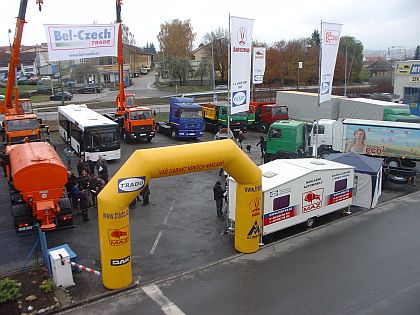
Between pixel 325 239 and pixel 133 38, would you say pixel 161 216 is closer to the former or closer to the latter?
pixel 325 239

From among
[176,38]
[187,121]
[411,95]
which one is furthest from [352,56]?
[187,121]

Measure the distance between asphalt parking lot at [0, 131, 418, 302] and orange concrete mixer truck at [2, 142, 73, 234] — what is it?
54 centimetres

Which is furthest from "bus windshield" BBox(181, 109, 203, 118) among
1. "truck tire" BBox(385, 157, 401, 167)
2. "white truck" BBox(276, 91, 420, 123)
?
"truck tire" BBox(385, 157, 401, 167)

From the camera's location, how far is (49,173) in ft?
48.5

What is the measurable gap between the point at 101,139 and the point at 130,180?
14103 mm

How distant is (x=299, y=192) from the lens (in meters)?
14.9

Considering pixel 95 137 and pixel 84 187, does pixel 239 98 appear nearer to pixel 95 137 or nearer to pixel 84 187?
pixel 84 187

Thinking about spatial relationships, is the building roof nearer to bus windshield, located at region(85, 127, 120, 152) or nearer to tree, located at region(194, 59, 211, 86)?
tree, located at region(194, 59, 211, 86)

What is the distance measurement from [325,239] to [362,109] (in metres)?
23.2

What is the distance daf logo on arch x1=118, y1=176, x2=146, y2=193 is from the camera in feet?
36.6

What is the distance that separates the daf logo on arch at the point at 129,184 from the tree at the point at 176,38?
77.5m

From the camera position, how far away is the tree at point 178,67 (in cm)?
7728

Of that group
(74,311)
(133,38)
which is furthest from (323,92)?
(133,38)

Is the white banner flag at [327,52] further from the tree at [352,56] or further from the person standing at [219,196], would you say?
the tree at [352,56]
